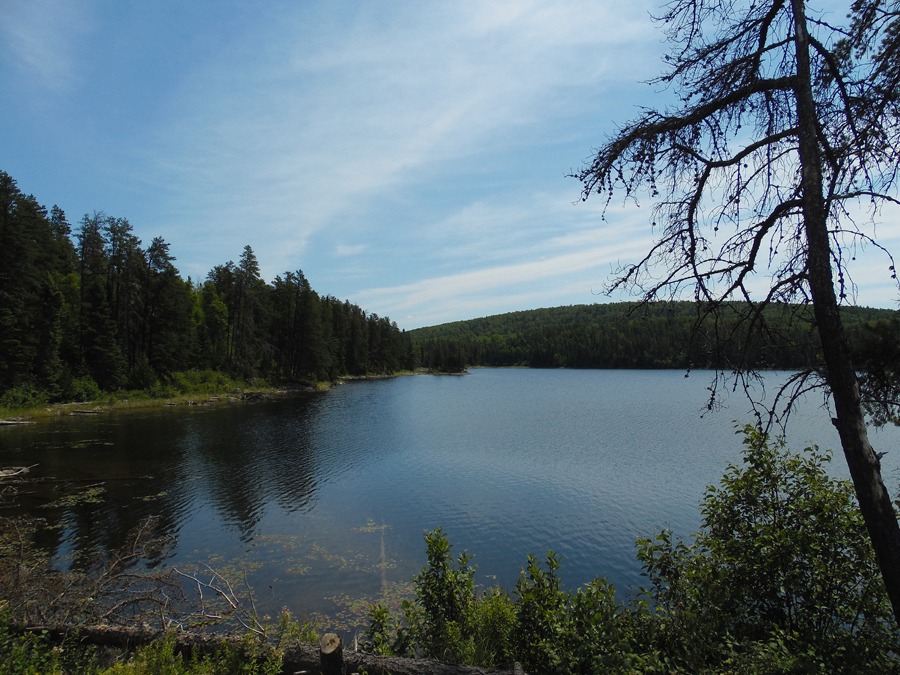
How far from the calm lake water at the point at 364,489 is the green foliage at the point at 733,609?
457cm

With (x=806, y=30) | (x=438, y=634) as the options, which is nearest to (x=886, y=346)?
(x=806, y=30)

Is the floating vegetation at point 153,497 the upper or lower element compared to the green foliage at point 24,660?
lower

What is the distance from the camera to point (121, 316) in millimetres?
43688

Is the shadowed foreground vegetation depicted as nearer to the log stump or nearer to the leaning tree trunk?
the log stump

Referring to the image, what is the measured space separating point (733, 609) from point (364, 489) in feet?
51.1

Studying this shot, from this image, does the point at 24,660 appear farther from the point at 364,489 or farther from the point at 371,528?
the point at 364,489

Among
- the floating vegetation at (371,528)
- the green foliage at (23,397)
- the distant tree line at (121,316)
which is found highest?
the distant tree line at (121,316)

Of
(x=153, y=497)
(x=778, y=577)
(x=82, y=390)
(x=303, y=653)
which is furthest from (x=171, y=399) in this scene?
(x=778, y=577)

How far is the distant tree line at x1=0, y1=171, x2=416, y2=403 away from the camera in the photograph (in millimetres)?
32438

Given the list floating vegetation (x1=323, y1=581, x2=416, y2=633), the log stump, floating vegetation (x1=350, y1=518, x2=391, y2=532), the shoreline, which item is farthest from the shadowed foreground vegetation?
the shoreline

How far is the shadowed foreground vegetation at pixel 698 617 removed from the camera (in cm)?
467

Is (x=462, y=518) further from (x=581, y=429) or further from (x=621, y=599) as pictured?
(x=581, y=429)

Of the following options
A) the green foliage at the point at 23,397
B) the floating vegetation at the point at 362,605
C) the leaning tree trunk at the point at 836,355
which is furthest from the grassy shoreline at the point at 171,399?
the leaning tree trunk at the point at 836,355

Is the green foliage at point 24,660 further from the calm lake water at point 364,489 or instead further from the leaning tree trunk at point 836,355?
the leaning tree trunk at point 836,355
